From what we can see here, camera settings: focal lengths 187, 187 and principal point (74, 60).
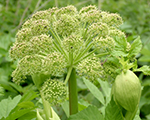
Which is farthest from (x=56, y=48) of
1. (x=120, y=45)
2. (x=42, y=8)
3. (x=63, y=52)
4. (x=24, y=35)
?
(x=42, y=8)

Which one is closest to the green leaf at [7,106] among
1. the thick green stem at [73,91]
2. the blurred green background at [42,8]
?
the blurred green background at [42,8]

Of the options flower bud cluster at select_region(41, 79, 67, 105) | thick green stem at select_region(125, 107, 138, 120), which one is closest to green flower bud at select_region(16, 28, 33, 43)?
flower bud cluster at select_region(41, 79, 67, 105)

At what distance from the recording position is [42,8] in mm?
2957

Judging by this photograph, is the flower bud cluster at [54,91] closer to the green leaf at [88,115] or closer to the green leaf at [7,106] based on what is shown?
the green leaf at [88,115]

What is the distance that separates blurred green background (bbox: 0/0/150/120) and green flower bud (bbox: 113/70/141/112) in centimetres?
46

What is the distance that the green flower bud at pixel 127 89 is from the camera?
2.25ft

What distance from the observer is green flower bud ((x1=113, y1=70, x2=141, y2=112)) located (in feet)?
2.25

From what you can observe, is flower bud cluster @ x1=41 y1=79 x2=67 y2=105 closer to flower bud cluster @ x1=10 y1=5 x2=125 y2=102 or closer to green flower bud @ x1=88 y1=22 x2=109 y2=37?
flower bud cluster @ x1=10 y1=5 x2=125 y2=102


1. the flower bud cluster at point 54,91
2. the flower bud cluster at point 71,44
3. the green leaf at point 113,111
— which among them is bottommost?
the green leaf at point 113,111

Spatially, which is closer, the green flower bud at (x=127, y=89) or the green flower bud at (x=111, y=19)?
the green flower bud at (x=127, y=89)

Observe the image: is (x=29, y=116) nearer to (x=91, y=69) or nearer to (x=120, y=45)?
(x=91, y=69)

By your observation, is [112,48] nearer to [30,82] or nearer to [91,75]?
[91,75]

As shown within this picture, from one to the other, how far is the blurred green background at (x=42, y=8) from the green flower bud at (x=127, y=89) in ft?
1.53

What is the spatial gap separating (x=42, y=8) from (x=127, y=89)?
8.37 feet
